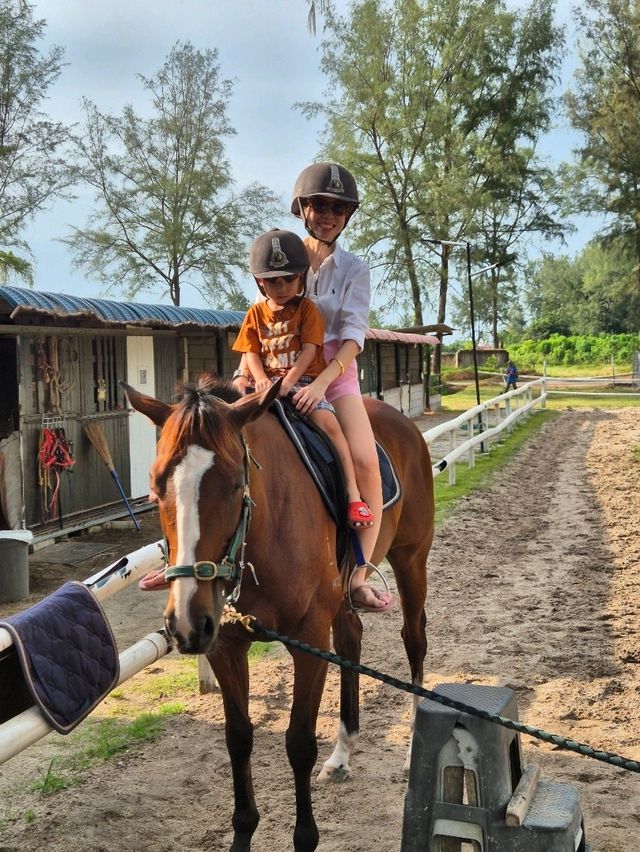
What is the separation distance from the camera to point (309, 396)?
3537 millimetres

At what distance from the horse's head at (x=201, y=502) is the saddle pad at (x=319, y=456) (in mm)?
620

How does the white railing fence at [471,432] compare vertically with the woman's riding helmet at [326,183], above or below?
below

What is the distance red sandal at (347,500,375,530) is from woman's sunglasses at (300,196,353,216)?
1385 mm

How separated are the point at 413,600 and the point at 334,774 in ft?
3.92

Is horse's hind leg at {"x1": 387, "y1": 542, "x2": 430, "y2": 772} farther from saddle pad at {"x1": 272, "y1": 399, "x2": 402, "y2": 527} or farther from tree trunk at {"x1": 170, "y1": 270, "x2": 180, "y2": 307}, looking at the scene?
tree trunk at {"x1": 170, "y1": 270, "x2": 180, "y2": 307}

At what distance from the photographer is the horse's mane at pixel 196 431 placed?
2.70 m

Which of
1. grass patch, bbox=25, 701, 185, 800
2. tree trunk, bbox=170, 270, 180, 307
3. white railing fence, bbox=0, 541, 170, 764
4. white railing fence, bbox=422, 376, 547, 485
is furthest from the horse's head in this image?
tree trunk, bbox=170, 270, 180, 307

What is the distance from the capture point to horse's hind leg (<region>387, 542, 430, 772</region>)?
15.9ft

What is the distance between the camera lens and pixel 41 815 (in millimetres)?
3652

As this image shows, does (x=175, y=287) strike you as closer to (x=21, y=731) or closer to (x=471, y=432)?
(x=471, y=432)

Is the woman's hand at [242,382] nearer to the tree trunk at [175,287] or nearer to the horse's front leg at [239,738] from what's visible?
the horse's front leg at [239,738]

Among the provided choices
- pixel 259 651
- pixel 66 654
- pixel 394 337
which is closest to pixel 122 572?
pixel 66 654

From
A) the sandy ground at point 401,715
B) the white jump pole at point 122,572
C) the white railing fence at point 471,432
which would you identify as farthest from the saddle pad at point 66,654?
the white railing fence at point 471,432

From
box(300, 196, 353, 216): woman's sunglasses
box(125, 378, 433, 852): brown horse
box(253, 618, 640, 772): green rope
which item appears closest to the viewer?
box(253, 618, 640, 772): green rope
